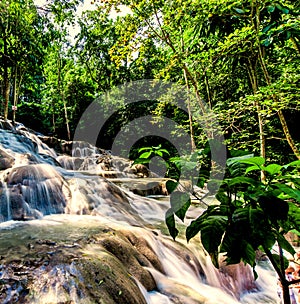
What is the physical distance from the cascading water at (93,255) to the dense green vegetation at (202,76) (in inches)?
47.6

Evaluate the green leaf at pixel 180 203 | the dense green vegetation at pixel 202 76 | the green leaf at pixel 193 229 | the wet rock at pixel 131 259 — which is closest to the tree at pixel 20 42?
the dense green vegetation at pixel 202 76

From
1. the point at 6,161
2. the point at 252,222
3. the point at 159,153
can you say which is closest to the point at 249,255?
the point at 252,222

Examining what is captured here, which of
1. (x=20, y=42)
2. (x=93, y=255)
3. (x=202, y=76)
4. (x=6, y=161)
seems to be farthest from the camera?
(x=202, y=76)

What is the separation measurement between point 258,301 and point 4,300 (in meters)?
3.11

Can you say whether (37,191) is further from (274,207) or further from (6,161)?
(274,207)

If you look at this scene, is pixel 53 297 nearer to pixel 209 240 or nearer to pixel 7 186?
pixel 209 240

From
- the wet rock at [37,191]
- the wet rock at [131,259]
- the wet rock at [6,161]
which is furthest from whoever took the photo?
the wet rock at [6,161]

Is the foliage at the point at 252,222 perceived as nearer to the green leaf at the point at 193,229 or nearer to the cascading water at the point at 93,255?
the green leaf at the point at 193,229

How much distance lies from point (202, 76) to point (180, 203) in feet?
41.2

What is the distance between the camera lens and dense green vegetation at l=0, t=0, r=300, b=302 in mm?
714

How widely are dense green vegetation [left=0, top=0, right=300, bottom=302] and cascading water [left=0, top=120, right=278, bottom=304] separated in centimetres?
121

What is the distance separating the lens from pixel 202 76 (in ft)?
40.6

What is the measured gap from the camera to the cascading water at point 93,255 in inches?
74.9

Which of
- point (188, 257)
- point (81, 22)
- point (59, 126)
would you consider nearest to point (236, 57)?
point (188, 257)
